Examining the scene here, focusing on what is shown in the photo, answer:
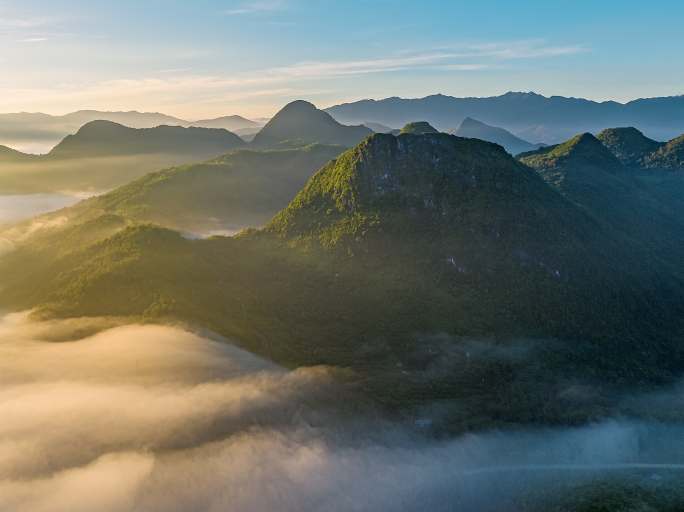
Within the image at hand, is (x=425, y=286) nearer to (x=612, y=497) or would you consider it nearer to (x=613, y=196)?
(x=612, y=497)

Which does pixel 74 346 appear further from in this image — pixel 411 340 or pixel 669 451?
pixel 669 451

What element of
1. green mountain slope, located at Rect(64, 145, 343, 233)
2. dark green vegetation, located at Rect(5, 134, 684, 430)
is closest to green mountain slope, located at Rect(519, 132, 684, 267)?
dark green vegetation, located at Rect(5, 134, 684, 430)

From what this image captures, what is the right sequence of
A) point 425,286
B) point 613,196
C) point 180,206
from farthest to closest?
point 180,206 → point 613,196 → point 425,286

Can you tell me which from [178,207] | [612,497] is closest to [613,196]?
[612,497]

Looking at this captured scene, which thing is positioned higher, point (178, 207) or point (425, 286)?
point (178, 207)

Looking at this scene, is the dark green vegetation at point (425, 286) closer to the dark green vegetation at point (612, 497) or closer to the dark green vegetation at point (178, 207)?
the dark green vegetation at point (612, 497)

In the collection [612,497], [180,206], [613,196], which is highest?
[613,196]

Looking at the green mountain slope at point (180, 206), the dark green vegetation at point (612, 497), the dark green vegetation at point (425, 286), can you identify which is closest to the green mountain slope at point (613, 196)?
the dark green vegetation at point (425, 286)

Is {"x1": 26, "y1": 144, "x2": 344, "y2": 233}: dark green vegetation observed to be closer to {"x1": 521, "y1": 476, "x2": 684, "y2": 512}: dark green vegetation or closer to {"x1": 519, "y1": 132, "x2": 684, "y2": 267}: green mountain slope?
{"x1": 519, "y1": 132, "x2": 684, "y2": 267}: green mountain slope
